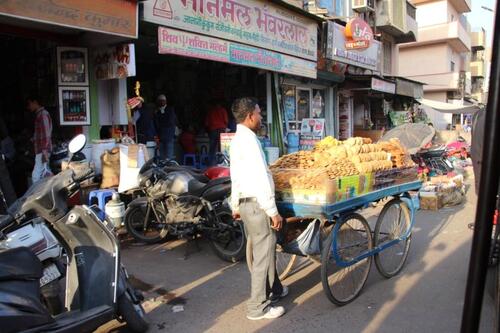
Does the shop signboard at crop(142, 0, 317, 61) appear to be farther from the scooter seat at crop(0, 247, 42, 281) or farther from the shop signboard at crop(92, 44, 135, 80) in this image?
the scooter seat at crop(0, 247, 42, 281)

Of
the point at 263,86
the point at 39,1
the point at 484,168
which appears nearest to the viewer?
the point at 484,168

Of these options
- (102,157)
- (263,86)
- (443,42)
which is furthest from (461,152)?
(443,42)

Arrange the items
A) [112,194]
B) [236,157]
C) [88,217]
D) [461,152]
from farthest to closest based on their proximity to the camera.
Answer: [461,152], [112,194], [236,157], [88,217]

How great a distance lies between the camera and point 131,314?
347 cm

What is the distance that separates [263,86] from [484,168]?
36.8 ft

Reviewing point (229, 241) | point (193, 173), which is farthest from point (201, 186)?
point (229, 241)

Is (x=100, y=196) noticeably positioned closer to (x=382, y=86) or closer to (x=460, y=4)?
(x=382, y=86)

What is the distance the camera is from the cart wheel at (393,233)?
4891 mm

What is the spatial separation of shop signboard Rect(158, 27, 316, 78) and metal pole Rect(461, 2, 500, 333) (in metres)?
6.64

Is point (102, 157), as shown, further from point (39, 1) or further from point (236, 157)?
point (236, 157)

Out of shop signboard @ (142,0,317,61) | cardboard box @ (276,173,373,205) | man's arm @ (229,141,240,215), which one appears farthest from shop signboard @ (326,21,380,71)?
man's arm @ (229,141,240,215)

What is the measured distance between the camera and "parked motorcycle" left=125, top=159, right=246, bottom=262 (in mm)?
5520

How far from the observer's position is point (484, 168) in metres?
1.15

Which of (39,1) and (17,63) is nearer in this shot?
(39,1)
